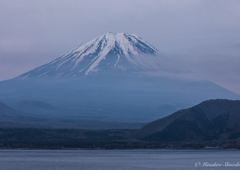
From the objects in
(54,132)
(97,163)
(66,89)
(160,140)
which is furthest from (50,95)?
(97,163)

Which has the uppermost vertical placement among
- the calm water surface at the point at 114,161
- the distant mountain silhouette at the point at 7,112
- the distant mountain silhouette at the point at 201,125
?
the distant mountain silhouette at the point at 7,112

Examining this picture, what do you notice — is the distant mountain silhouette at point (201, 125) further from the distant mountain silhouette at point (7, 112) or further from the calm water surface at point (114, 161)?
the distant mountain silhouette at point (7, 112)

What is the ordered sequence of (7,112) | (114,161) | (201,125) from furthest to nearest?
(7,112), (201,125), (114,161)

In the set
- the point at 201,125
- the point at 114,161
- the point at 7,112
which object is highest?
the point at 7,112

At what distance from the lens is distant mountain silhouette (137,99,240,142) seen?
7331 centimetres

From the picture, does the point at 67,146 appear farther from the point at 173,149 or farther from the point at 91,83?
the point at 91,83

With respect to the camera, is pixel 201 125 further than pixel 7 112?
No

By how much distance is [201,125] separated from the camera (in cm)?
7481

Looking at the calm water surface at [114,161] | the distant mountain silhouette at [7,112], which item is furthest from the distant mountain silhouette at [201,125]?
the distant mountain silhouette at [7,112]

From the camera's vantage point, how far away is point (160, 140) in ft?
245

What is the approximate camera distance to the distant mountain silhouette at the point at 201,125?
2886 inches

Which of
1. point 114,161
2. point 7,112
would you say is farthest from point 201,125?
point 7,112

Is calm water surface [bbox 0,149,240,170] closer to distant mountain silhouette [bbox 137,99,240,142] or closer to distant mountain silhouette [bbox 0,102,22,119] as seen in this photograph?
distant mountain silhouette [bbox 137,99,240,142]

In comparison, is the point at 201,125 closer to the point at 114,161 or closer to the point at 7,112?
the point at 114,161
